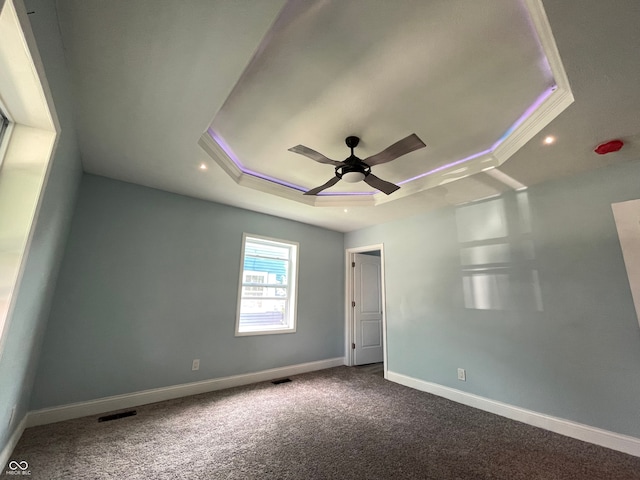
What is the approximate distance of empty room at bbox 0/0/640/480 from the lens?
1.46 m

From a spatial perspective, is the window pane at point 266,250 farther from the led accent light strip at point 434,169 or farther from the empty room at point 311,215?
the led accent light strip at point 434,169

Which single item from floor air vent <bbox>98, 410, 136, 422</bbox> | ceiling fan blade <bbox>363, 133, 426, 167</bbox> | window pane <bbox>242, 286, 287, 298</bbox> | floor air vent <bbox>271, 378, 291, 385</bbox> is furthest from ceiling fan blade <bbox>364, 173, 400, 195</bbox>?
floor air vent <bbox>98, 410, 136, 422</bbox>

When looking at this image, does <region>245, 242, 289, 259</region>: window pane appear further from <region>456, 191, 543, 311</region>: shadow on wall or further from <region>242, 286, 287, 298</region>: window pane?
<region>456, 191, 543, 311</region>: shadow on wall

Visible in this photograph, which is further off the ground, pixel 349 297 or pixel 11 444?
pixel 349 297

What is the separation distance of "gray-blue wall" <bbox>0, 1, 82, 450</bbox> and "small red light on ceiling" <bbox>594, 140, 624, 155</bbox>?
3733mm

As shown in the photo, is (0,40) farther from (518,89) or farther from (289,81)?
(518,89)

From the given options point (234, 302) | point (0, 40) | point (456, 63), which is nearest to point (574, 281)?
point (456, 63)

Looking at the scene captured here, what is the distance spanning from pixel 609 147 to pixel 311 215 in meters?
3.35

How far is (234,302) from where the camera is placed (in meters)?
3.82

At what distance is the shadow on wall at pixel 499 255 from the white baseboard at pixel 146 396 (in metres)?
2.91

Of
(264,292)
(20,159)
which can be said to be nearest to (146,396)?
(264,292)

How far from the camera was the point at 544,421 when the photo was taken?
8.61ft

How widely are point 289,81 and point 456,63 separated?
1.12m

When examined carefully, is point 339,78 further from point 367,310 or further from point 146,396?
point 367,310
